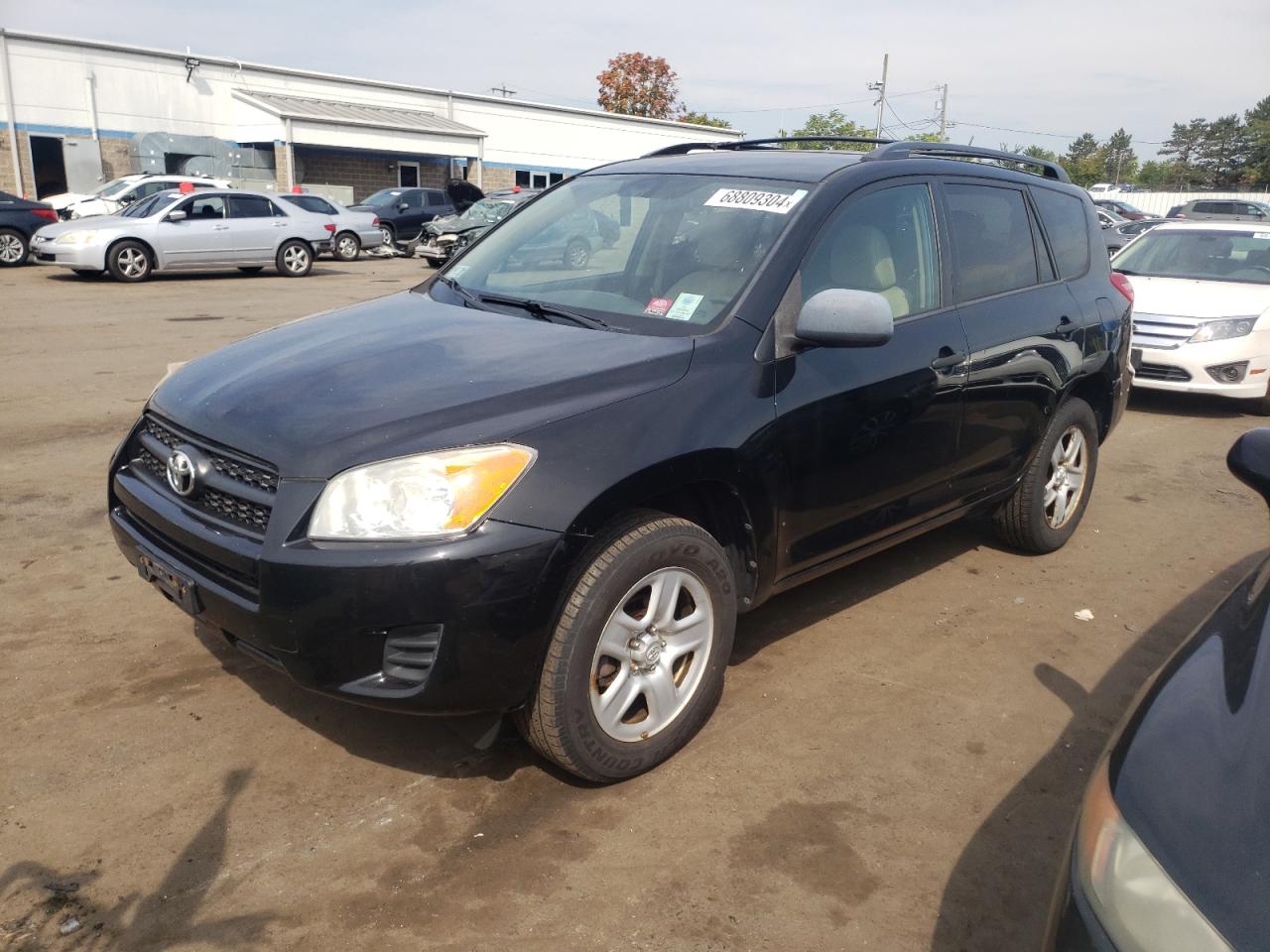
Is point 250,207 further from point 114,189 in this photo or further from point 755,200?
point 755,200

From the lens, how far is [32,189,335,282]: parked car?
53.6 feet

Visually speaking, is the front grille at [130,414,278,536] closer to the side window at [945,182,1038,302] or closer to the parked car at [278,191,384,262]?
the side window at [945,182,1038,302]

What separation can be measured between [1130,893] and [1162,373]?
8193mm

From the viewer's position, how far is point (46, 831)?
2775 mm

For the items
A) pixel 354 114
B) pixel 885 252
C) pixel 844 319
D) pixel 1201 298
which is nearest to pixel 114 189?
pixel 354 114

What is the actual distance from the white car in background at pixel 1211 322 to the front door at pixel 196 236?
14297 mm

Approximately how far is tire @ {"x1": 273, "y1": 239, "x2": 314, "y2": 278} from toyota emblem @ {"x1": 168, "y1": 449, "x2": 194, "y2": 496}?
16.6 m

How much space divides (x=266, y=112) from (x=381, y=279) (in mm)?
16594

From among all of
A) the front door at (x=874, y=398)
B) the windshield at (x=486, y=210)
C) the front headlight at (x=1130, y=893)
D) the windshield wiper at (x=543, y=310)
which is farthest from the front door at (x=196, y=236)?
the front headlight at (x=1130, y=893)

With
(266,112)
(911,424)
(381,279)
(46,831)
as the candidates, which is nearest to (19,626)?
(46,831)

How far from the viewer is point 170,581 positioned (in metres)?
2.99

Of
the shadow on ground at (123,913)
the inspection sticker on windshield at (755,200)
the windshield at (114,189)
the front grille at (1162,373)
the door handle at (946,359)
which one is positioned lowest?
the shadow on ground at (123,913)

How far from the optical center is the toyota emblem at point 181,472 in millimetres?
2924

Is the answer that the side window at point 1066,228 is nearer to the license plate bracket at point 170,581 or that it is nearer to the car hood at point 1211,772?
the car hood at point 1211,772
